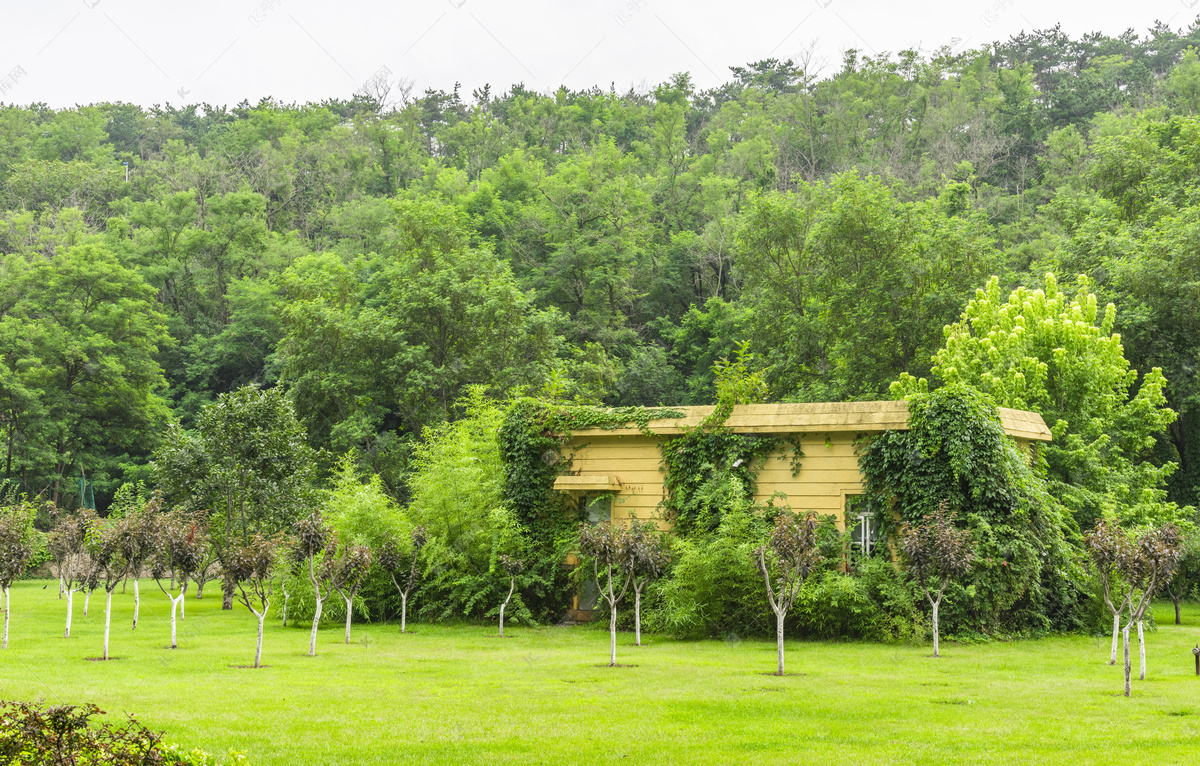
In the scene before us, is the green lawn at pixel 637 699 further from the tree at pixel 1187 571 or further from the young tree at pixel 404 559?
the tree at pixel 1187 571

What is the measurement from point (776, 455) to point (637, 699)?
848cm

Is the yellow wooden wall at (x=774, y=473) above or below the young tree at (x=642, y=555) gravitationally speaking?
above

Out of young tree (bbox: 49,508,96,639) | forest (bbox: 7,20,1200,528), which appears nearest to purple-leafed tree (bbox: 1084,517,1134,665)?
forest (bbox: 7,20,1200,528)

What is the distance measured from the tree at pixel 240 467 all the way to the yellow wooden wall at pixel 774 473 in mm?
10503

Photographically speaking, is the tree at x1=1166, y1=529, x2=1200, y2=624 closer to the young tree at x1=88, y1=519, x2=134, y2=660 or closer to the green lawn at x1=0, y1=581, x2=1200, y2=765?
the green lawn at x1=0, y1=581, x2=1200, y2=765

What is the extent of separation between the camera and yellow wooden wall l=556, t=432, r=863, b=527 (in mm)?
17781

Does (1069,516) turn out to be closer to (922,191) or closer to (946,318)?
(946,318)

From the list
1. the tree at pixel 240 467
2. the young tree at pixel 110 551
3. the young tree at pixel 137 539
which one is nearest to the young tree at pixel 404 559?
the young tree at pixel 137 539

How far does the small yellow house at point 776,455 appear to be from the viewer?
17672 millimetres

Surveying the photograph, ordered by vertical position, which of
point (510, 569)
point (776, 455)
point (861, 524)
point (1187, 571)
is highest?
point (776, 455)

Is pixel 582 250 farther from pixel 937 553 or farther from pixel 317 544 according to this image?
pixel 937 553

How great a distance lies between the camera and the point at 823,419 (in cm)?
1778

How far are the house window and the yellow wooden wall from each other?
0.18m

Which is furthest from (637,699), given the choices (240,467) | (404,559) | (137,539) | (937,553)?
(240,467)
